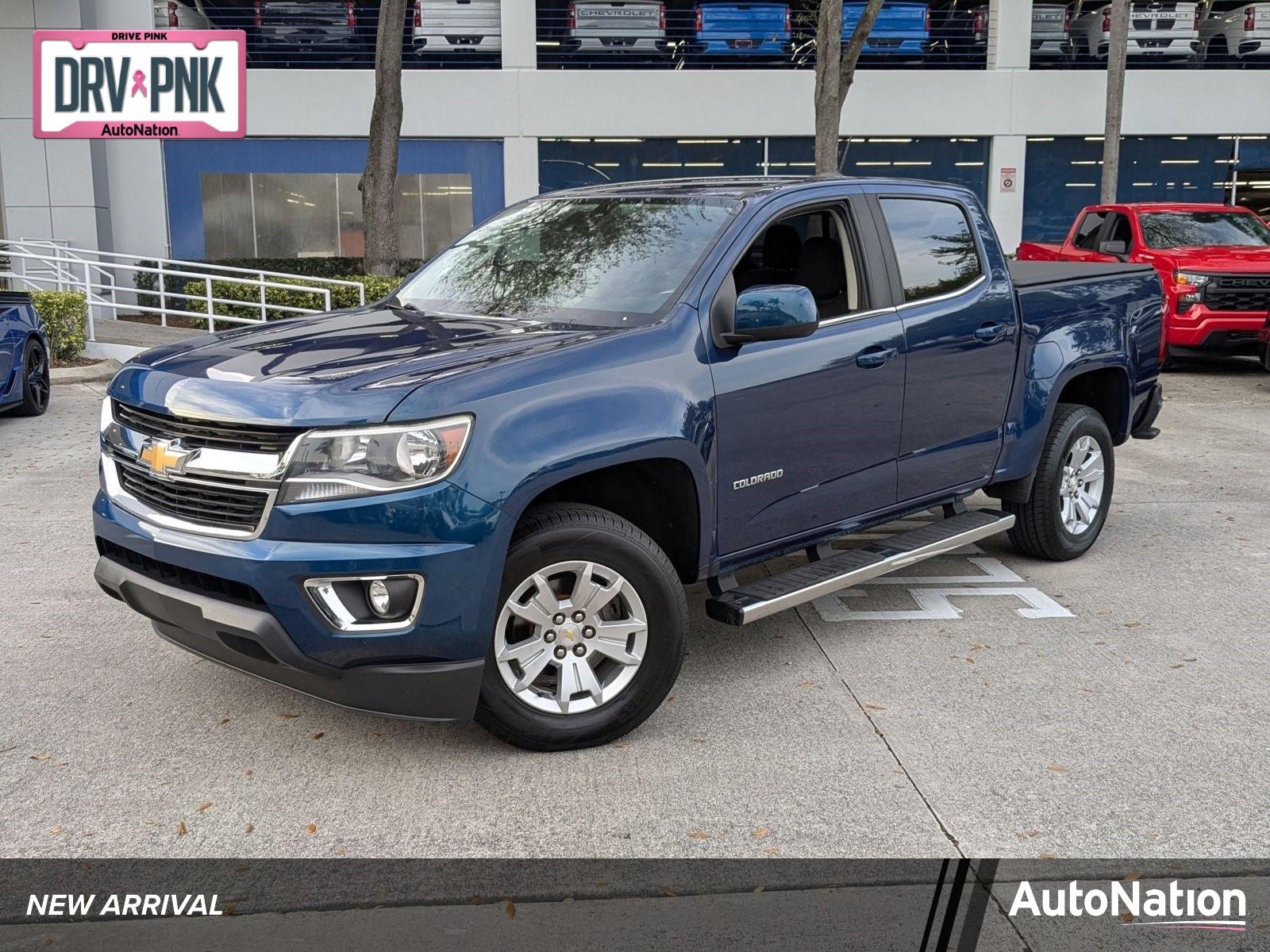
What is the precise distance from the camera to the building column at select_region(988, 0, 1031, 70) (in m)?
26.4

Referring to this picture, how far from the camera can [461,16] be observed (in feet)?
83.6

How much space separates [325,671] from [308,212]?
76.7 ft

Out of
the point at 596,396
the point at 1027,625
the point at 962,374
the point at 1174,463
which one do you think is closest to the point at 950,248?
the point at 962,374

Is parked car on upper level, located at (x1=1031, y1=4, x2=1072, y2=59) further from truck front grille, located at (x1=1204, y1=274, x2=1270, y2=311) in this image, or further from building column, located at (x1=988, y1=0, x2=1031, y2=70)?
truck front grille, located at (x1=1204, y1=274, x2=1270, y2=311)

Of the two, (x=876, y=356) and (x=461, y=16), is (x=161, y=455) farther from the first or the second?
(x=461, y=16)

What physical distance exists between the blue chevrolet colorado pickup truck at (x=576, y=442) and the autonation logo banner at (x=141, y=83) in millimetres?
12875

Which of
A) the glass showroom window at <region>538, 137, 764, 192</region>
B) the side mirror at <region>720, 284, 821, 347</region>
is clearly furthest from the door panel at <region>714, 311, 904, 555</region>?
the glass showroom window at <region>538, 137, 764, 192</region>

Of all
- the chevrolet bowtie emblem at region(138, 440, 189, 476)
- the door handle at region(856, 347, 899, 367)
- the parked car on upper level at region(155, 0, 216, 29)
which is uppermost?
the parked car on upper level at region(155, 0, 216, 29)

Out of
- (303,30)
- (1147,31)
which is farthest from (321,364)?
(1147,31)

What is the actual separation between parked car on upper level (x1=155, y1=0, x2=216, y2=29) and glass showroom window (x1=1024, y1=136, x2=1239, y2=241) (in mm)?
17929

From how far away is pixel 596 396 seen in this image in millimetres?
4133

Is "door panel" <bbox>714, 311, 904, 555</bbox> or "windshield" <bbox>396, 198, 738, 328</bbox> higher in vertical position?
"windshield" <bbox>396, 198, 738, 328</bbox>

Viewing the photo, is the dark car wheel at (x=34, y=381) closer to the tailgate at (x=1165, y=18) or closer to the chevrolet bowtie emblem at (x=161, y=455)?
the chevrolet bowtie emblem at (x=161, y=455)

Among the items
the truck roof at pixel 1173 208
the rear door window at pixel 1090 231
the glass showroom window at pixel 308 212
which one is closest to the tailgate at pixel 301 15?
the glass showroom window at pixel 308 212
